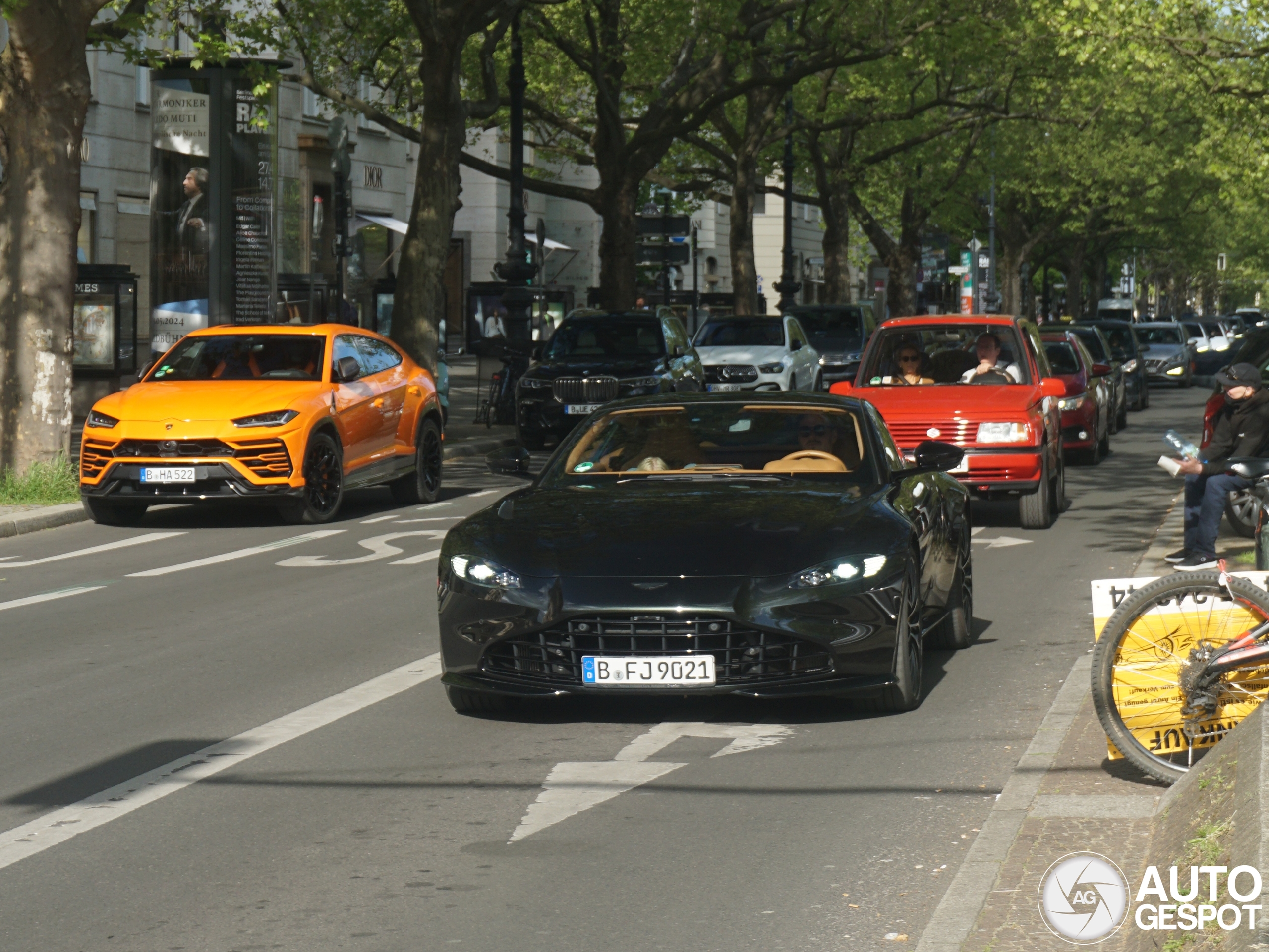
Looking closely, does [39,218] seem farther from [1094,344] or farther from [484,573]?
[1094,344]

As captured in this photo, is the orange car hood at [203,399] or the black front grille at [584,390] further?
the black front grille at [584,390]

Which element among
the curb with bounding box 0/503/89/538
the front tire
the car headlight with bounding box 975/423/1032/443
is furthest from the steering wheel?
the curb with bounding box 0/503/89/538

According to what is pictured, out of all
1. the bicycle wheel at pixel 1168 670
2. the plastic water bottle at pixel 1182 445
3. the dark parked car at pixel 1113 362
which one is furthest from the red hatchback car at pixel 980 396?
the dark parked car at pixel 1113 362

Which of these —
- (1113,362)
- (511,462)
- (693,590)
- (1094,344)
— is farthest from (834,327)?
(693,590)

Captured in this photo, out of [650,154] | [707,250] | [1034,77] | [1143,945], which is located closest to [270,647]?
[1143,945]

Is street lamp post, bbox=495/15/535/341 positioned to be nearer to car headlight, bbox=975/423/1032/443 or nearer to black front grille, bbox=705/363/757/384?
black front grille, bbox=705/363/757/384

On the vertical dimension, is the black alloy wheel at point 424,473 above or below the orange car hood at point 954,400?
below

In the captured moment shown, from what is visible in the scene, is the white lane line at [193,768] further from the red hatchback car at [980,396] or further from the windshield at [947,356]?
the windshield at [947,356]

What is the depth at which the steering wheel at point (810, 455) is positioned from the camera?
891 cm

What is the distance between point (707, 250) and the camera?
76.6m

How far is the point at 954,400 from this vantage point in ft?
52.6

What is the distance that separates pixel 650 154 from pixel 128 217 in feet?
35.2

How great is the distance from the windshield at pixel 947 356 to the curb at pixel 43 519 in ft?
22.4

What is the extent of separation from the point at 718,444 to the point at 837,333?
28.2 m
